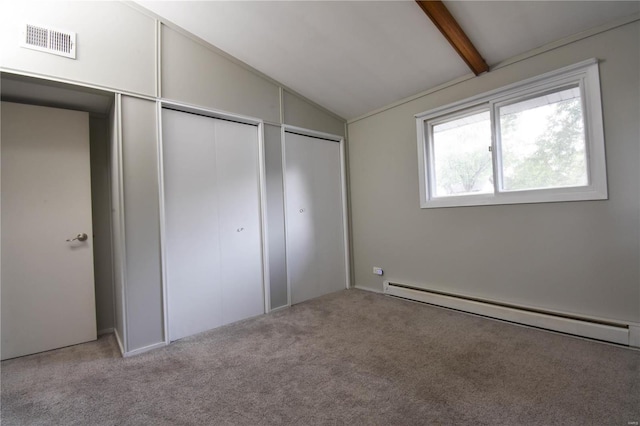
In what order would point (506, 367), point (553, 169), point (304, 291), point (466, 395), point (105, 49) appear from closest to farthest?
point (466, 395) → point (506, 367) → point (105, 49) → point (553, 169) → point (304, 291)

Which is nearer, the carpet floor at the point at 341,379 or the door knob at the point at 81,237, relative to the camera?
the carpet floor at the point at 341,379

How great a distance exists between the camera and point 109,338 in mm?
2639

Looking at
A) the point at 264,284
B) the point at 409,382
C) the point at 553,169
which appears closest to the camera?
the point at 409,382

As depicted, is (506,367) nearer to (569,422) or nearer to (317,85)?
(569,422)

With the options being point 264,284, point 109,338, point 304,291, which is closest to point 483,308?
point 304,291

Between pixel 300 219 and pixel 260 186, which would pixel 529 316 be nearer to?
pixel 300 219

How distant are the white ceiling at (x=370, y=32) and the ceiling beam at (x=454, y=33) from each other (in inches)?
2.9

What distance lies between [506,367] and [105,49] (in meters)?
3.84

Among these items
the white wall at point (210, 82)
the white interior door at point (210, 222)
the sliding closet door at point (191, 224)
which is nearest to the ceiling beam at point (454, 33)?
the white wall at point (210, 82)

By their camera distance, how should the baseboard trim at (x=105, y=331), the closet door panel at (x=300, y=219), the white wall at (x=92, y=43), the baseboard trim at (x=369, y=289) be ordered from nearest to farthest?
the white wall at (x=92, y=43) < the baseboard trim at (x=105, y=331) < the closet door panel at (x=300, y=219) < the baseboard trim at (x=369, y=289)

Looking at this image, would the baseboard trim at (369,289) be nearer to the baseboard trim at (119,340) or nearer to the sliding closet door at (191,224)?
the sliding closet door at (191,224)

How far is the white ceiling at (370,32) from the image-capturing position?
2.12m

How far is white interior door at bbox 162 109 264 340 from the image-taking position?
2.54 m

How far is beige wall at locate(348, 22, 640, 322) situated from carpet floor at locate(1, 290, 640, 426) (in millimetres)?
413
